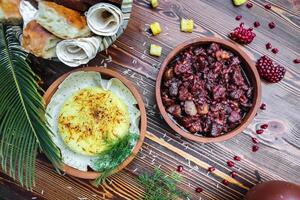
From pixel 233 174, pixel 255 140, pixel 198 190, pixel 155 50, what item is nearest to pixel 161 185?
pixel 198 190

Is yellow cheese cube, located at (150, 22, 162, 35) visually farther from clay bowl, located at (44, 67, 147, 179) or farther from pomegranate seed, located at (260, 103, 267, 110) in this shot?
pomegranate seed, located at (260, 103, 267, 110)

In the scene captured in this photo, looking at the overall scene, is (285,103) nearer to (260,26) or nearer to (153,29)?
(260,26)

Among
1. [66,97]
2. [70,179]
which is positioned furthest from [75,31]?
[70,179]

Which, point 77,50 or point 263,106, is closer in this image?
point 77,50

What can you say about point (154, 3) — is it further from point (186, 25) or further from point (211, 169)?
point (211, 169)

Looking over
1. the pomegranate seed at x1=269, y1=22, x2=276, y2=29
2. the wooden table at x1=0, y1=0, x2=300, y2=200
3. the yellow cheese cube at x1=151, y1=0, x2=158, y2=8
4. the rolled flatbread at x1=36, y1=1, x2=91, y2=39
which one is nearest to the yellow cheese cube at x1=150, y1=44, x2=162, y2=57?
the wooden table at x1=0, y1=0, x2=300, y2=200

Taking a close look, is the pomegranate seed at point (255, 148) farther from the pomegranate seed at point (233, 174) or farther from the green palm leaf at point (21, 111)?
the green palm leaf at point (21, 111)
